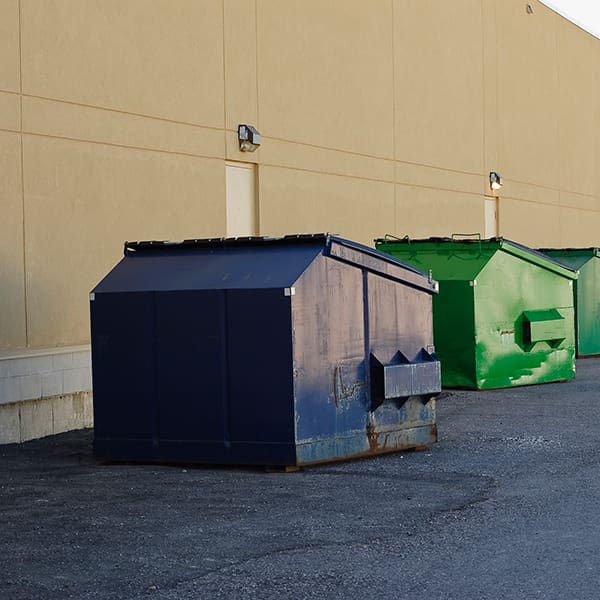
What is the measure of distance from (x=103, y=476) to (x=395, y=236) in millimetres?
10295

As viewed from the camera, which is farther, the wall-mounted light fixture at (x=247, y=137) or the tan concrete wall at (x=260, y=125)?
the wall-mounted light fixture at (x=247, y=137)

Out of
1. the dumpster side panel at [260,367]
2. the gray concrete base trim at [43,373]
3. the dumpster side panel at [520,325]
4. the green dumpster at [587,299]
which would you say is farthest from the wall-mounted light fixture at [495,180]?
the dumpster side panel at [260,367]

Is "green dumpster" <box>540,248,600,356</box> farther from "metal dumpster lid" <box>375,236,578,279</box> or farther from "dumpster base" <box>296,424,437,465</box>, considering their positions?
"dumpster base" <box>296,424,437,465</box>

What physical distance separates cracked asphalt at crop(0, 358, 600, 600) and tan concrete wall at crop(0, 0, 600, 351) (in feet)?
8.61

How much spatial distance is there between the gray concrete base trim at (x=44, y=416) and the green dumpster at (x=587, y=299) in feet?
31.3

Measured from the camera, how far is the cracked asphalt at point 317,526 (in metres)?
6.03

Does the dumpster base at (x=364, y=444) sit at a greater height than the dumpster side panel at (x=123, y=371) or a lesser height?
lesser

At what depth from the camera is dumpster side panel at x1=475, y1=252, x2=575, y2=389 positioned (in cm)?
1523

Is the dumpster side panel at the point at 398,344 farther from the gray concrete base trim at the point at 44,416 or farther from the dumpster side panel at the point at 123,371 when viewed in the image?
the gray concrete base trim at the point at 44,416

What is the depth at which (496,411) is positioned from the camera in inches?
522

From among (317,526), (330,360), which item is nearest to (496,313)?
(330,360)

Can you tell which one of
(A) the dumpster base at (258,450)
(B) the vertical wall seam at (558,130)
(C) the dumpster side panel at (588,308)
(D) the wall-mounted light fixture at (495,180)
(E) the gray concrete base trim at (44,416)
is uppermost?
(B) the vertical wall seam at (558,130)

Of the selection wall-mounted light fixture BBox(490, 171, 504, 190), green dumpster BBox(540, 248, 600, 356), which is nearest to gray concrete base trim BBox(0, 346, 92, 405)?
green dumpster BBox(540, 248, 600, 356)

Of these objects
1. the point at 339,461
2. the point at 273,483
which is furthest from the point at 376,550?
→ the point at 339,461
